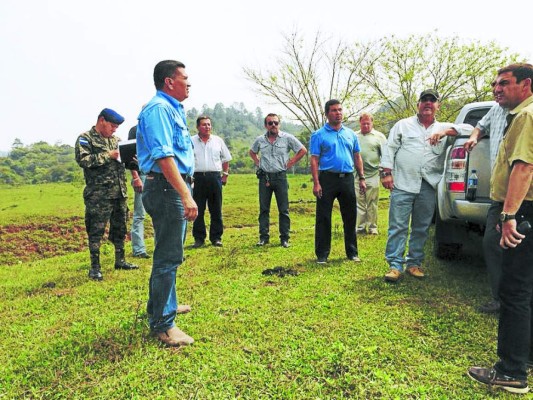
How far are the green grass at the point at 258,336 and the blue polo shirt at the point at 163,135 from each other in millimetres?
1361

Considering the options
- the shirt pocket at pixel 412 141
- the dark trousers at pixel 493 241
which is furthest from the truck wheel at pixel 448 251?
the dark trousers at pixel 493 241

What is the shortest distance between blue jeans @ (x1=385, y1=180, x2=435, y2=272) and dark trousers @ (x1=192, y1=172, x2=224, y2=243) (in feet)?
11.2

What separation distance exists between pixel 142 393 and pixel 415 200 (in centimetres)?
358

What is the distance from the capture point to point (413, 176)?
4.52m

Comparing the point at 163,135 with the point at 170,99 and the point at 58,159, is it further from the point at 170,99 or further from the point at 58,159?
the point at 58,159

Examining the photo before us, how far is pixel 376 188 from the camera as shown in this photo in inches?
298

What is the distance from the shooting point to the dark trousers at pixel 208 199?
6977mm

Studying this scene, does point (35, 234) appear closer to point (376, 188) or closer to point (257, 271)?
point (257, 271)

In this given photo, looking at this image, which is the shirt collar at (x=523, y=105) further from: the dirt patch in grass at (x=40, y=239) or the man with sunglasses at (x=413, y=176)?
the dirt patch in grass at (x=40, y=239)

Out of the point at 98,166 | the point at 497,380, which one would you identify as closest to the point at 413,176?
the point at 497,380

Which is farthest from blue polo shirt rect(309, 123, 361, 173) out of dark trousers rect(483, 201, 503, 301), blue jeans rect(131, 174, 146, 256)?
blue jeans rect(131, 174, 146, 256)

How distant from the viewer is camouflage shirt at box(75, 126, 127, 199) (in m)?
4.88

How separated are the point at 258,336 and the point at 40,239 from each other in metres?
8.93

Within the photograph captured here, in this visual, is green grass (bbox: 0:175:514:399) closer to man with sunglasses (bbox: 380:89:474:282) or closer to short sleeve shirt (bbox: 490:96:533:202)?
man with sunglasses (bbox: 380:89:474:282)
